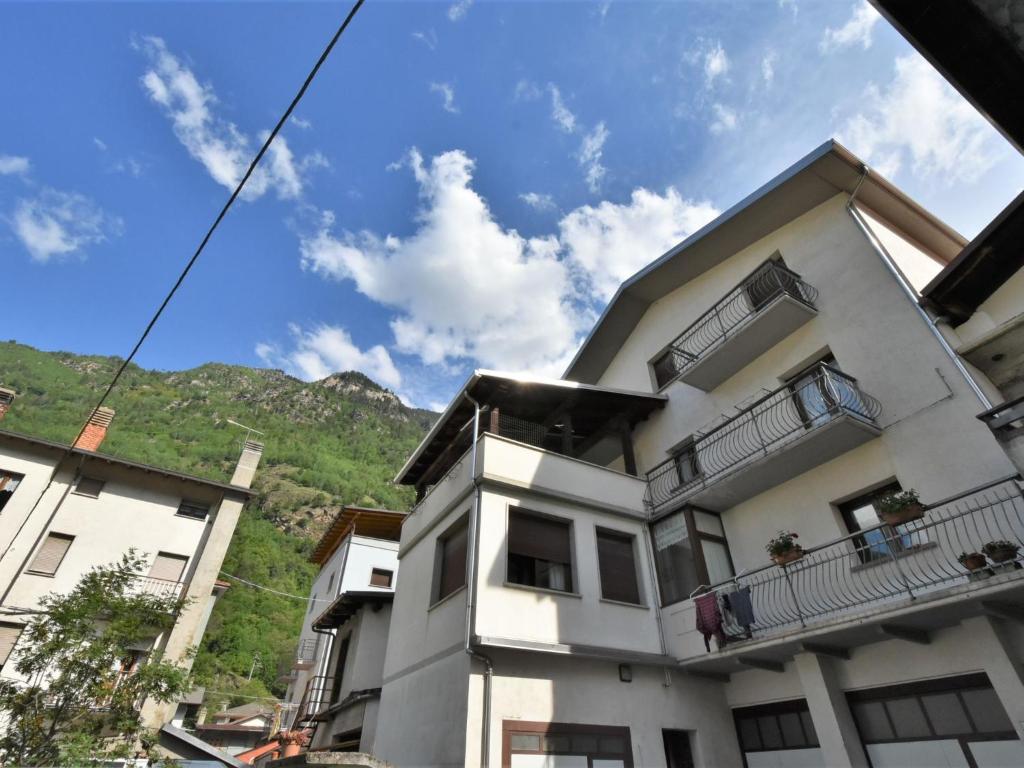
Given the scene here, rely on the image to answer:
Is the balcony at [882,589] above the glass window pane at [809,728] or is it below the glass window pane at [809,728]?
above

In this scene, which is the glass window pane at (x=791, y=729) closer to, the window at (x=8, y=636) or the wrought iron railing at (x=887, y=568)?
the wrought iron railing at (x=887, y=568)

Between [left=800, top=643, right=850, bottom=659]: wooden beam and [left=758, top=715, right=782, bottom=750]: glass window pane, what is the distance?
2025mm

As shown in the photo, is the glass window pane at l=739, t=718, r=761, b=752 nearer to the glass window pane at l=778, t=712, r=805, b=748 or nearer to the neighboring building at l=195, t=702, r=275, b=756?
the glass window pane at l=778, t=712, r=805, b=748

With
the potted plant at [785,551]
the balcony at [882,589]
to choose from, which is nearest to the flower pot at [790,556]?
the potted plant at [785,551]

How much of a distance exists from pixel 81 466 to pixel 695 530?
21.6 meters

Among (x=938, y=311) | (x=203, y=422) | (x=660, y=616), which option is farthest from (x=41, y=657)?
(x=203, y=422)

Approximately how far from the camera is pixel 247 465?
2292 cm

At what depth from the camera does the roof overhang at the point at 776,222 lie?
38.8 ft

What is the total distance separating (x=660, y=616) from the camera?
11086mm

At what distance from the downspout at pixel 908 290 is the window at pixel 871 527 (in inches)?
78.5

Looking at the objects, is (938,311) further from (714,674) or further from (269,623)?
(269,623)

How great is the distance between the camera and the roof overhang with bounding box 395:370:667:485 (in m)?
12.8

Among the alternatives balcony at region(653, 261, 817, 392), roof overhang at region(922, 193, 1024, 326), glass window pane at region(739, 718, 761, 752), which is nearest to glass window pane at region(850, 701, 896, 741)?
glass window pane at region(739, 718, 761, 752)

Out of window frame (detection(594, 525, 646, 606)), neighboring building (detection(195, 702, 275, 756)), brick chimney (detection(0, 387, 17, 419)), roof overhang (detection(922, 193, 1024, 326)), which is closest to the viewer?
roof overhang (detection(922, 193, 1024, 326))
